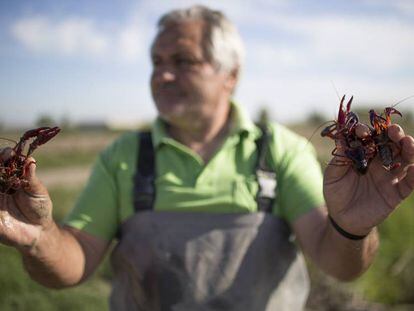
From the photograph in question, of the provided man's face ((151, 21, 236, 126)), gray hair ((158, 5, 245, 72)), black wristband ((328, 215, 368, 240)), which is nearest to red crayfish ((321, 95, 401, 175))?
black wristband ((328, 215, 368, 240))

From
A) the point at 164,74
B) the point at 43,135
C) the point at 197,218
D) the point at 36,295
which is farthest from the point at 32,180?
the point at 36,295

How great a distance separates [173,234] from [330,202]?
1.19 meters

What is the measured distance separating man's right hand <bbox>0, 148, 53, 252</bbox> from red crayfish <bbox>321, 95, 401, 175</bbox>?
1574 millimetres

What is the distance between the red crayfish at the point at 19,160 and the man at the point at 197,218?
61 centimetres

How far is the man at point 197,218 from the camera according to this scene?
340cm

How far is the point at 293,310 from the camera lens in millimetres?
3721

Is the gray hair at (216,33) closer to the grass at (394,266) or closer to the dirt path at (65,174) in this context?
the grass at (394,266)

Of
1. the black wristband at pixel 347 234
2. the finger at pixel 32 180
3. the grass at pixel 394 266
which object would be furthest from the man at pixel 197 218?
the grass at pixel 394 266

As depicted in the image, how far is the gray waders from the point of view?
3430mm

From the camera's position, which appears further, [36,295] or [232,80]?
[36,295]

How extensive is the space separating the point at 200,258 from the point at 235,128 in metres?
1.03

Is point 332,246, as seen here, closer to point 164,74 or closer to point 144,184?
point 144,184

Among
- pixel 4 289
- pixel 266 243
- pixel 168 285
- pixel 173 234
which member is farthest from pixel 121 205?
pixel 4 289

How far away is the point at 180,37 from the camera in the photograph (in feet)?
12.6
